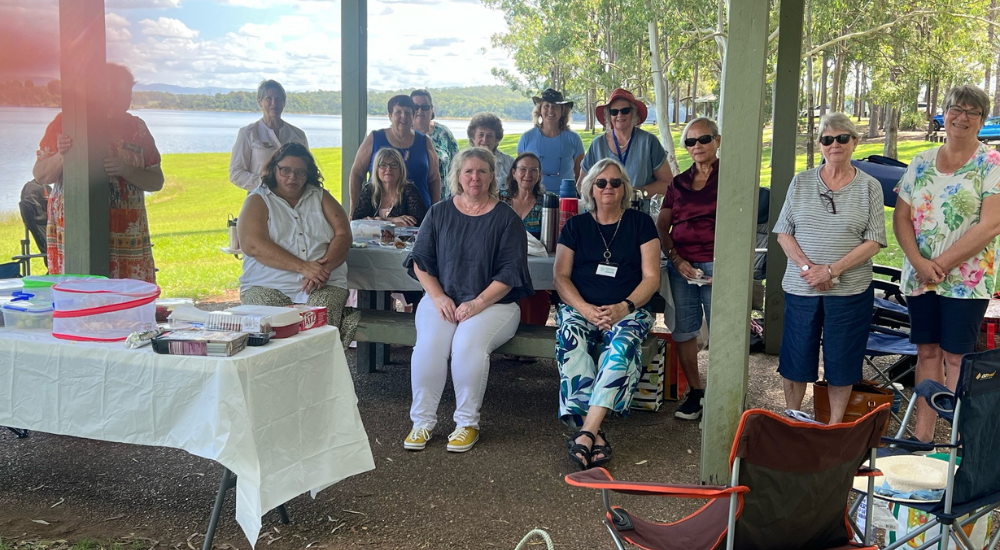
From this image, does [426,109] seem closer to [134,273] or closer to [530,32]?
[134,273]

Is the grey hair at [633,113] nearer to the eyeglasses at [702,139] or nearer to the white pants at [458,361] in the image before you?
the eyeglasses at [702,139]

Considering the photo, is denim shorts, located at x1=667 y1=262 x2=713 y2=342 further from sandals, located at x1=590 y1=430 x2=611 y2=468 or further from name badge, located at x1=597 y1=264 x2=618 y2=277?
sandals, located at x1=590 y1=430 x2=611 y2=468

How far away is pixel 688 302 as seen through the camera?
4.41 meters

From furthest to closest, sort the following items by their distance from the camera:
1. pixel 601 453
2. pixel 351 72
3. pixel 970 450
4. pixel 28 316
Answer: pixel 351 72 < pixel 601 453 < pixel 28 316 < pixel 970 450

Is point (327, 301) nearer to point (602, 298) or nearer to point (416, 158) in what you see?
point (602, 298)

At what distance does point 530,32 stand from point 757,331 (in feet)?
78.2

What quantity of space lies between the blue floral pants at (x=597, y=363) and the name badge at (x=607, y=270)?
0.23 meters

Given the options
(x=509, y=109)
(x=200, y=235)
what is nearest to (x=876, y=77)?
(x=200, y=235)

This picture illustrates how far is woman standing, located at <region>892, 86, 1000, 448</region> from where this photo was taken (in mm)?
3588

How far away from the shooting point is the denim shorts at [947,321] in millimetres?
3668

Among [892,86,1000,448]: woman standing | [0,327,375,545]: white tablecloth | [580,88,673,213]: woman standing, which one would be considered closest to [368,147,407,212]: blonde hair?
[580,88,673,213]: woman standing

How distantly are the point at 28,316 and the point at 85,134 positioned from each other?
5.20 ft

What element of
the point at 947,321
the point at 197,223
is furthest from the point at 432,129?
the point at 197,223

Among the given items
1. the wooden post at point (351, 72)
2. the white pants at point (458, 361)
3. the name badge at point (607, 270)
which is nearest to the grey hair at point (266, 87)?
the wooden post at point (351, 72)
